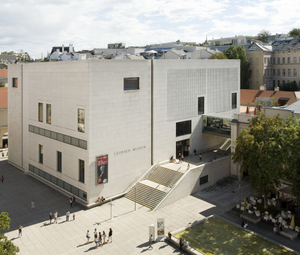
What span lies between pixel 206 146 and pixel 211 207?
16.8 metres

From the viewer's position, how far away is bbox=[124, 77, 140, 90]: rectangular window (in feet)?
141

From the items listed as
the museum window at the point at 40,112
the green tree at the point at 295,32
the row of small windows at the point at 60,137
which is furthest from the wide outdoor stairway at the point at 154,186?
the green tree at the point at 295,32

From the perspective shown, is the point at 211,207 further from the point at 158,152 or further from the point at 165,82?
the point at 165,82

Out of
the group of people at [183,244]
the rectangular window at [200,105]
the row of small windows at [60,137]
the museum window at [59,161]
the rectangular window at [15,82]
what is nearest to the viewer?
the group of people at [183,244]

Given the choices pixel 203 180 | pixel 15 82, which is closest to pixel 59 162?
pixel 15 82

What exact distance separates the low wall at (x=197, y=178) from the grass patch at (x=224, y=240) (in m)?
6.42

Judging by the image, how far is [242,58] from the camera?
9981 cm

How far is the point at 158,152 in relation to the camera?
47.5m

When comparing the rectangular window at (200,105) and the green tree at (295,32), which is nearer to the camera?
the rectangular window at (200,105)

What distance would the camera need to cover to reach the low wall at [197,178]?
41.8 metres

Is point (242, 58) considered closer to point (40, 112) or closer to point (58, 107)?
point (40, 112)

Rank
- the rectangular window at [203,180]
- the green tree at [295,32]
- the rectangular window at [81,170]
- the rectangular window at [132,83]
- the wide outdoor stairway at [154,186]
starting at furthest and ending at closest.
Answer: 1. the green tree at [295,32]
2. the rectangular window at [203,180]
3. the rectangular window at [132,83]
4. the rectangular window at [81,170]
5. the wide outdoor stairway at [154,186]

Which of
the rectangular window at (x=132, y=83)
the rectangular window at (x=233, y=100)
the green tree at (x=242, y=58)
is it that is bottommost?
the rectangular window at (x=233, y=100)

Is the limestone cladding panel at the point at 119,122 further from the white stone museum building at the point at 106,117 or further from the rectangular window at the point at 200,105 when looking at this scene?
the rectangular window at the point at 200,105
